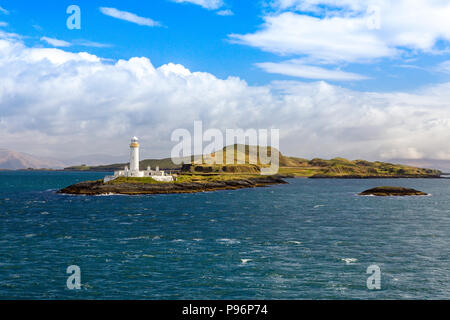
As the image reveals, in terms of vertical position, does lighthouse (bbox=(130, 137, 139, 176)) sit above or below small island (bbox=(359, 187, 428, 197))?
above

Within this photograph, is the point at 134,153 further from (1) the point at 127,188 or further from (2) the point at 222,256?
(2) the point at 222,256

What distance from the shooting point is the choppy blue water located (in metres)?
30.2

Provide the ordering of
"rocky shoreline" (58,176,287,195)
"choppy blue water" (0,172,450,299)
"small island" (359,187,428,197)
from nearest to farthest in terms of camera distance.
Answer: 1. "choppy blue water" (0,172,450,299)
2. "rocky shoreline" (58,176,287,195)
3. "small island" (359,187,428,197)

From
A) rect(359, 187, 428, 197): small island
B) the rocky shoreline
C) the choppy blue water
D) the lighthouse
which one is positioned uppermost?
the lighthouse

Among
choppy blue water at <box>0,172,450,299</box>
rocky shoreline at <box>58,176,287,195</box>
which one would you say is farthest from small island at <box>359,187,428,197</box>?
rocky shoreline at <box>58,176,287,195</box>

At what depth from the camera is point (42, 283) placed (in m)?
31.6

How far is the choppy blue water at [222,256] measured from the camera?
30156 millimetres

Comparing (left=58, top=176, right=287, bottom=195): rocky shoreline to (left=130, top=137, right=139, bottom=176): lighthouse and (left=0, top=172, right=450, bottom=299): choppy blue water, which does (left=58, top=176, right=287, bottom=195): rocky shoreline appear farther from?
(left=0, top=172, right=450, bottom=299): choppy blue water

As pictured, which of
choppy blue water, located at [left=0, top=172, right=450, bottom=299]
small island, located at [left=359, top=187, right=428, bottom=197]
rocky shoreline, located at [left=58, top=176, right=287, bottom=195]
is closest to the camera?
choppy blue water, located at [left=0, top=172, right=450, bottom=299]

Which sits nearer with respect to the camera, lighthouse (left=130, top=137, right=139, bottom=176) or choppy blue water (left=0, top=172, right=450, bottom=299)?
choppy blue water (left=0, top=172, right=450, bottom=299)

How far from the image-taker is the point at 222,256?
4078 centimetres

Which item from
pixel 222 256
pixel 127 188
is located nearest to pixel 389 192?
pixel 127 188

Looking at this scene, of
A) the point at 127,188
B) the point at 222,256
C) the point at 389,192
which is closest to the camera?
the point at 222,256
